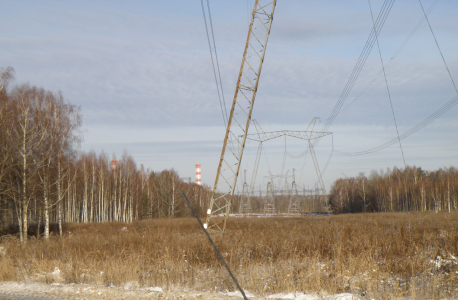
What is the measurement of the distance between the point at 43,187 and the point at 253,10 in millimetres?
17073

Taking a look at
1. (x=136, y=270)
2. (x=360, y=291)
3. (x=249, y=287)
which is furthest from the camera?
(x=136, y=270)

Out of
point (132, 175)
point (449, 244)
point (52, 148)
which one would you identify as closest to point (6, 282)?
point (449, 244)

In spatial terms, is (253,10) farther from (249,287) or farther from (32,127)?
(32,127)

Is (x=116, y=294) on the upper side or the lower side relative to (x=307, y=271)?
lower

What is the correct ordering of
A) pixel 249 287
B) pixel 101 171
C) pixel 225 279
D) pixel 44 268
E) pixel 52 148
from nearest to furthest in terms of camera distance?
pixel 249 287 → pixel 225 279 → pixel 44 268 → pixel 52 148 → pixel 101 171

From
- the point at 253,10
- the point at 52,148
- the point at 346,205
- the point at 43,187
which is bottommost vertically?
the point at 346,205

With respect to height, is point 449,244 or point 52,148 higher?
point 52,148

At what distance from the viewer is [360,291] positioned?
686 cm

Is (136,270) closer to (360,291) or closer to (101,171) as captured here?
(360,291)

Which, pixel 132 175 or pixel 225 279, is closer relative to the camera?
pixel 225 279

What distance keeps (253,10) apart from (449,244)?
518 inches

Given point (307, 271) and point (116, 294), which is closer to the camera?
point (116, 294)

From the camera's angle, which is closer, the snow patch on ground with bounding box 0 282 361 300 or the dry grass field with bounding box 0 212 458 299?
the snow patch on ground with bounding box 0 282 361 300

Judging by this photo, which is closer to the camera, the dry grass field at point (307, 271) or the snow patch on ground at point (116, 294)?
the snow patch on ground at point (116, 294)
